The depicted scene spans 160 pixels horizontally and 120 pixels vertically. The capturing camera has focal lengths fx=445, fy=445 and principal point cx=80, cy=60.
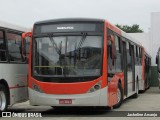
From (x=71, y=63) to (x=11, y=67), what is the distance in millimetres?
1946

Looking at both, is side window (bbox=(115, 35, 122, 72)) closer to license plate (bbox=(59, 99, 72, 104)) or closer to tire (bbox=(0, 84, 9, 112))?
license plate (bbox=(59, 99, 72, 104))

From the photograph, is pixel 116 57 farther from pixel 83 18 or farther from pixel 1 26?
pixel 1 26

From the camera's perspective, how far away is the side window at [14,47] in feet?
46.0

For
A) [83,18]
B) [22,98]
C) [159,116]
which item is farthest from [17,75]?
[159,116]

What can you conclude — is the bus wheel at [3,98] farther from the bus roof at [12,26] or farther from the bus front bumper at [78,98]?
the bus roof at [12,26]

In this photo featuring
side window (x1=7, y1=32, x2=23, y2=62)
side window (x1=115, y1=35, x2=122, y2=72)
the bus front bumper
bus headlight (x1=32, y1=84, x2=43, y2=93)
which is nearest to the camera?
the bus front bumper

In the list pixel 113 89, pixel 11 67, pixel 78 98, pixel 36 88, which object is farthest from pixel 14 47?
pixel 113 89

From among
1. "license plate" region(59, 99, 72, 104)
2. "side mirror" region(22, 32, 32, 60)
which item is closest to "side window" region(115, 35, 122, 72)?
"license plate" region(59, 99, 72, 104)

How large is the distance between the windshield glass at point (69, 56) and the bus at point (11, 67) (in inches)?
31.1

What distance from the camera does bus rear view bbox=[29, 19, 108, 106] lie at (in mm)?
13297

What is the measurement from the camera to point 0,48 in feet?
43.6

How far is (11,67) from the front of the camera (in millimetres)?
13945

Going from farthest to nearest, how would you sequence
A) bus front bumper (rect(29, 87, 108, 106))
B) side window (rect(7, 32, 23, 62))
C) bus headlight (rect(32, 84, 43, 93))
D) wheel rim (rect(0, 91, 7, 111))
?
side window (rect(7, 32, 23, 62))
bus headlight (rect(32, 84, 43, 93))
wheel rim (rect(0, 91, 7, 111))
bus front bumper (rect(29, 87, 108, 106))

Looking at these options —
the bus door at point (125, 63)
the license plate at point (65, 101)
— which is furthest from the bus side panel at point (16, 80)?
the bus door at point (125, 63)
